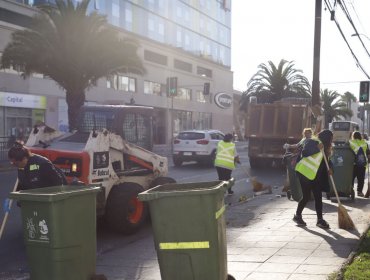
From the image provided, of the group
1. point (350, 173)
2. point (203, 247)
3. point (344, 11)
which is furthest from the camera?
point (344, 11)

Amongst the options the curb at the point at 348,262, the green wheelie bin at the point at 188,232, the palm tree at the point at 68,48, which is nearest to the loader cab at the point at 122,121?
the curb at the point at 348,262

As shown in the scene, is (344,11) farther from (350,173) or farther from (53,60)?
(53,60)

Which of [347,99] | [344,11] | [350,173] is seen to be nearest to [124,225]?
[350,173]

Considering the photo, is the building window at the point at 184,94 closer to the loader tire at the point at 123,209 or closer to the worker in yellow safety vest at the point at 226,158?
the worker in yellow safety vest at the point at 226,158

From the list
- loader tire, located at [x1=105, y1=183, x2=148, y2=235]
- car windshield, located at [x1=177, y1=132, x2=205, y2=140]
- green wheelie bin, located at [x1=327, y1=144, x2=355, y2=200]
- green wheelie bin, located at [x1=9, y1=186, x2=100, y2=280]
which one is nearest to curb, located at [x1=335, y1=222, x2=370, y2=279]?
green wheelie bin, located at [x1=9, y1=186, x2=100, y2=280]

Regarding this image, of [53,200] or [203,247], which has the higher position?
[53,200]

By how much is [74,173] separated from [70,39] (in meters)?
18.2

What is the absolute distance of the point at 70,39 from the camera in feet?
82.1

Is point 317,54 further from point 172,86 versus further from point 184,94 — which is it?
point 184,94

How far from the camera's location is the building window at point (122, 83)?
128 ft

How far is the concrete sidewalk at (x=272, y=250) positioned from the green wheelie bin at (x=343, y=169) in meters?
1.16

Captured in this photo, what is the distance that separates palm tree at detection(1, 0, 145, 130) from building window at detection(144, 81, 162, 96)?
17.2 m

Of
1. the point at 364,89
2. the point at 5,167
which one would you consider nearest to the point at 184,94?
the point at 364,89

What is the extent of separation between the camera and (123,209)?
834cm
